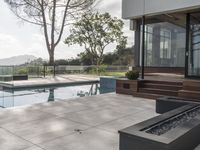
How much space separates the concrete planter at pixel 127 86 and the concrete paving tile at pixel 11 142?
16.4ft

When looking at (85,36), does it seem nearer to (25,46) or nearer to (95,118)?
(25,46)

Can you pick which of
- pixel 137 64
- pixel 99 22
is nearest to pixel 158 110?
pixel 137 64

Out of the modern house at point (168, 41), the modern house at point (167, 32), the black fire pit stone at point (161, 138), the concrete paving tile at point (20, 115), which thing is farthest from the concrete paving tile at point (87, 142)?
the modern house at point (167, 32)

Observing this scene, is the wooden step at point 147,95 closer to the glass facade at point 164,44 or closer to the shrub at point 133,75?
the shrub at point 133,75

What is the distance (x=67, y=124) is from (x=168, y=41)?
8126 millimetres

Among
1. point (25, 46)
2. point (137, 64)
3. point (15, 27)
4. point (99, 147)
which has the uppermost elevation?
point (15, 27)

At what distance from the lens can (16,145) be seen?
3.02 meters

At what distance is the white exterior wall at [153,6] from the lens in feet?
22.1

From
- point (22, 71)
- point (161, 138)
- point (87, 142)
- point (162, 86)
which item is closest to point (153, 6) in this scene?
point (162, 86)

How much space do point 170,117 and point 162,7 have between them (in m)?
5.09

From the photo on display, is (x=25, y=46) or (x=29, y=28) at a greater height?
(x=29, y=28)

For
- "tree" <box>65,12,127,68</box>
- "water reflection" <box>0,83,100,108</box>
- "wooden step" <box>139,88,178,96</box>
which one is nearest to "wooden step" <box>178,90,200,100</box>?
"wooden step" <box>139,88,178,96</box>

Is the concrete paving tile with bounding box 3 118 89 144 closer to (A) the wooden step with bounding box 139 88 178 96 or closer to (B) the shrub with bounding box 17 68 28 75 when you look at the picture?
(A) the wooden step with bounding box 139 88 178 96

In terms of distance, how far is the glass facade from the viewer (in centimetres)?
1037
